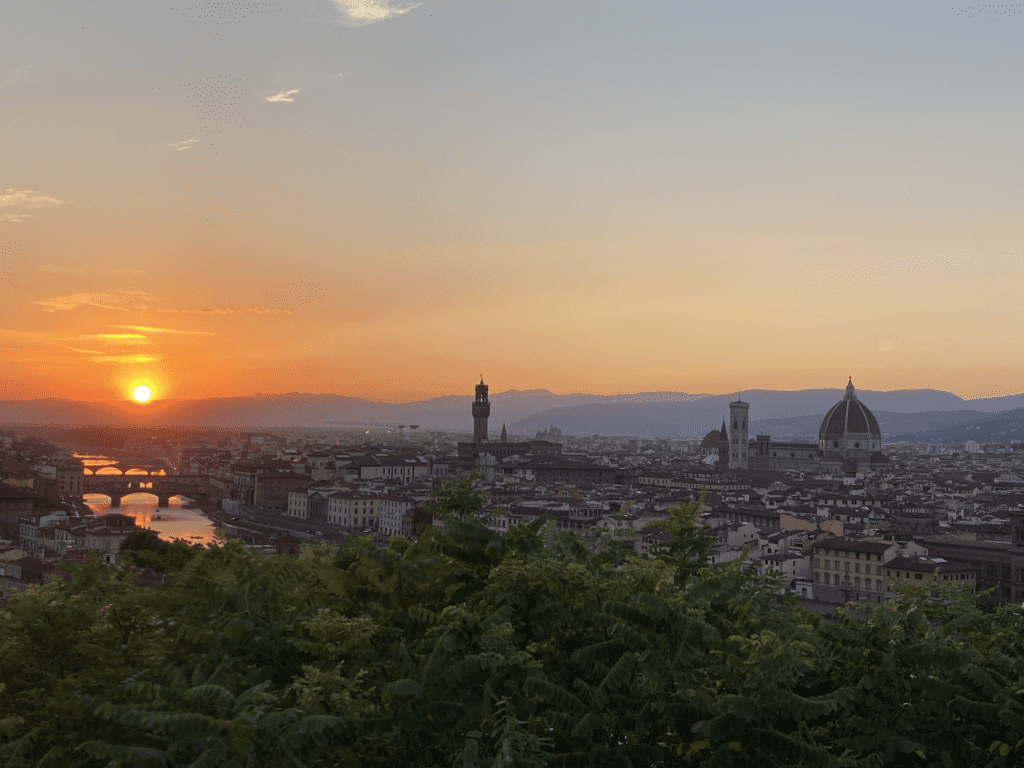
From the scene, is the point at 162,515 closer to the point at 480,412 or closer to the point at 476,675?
the point at 480,412

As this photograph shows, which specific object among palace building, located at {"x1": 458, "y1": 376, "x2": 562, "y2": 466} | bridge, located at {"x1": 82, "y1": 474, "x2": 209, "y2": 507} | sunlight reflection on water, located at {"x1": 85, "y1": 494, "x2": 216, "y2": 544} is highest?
palace building, located at {"x1": 458, "y1": 376, "x2": 562, "y2": 466}

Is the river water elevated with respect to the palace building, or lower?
lower

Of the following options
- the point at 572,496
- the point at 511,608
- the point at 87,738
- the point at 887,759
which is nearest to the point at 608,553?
the point at 511,608

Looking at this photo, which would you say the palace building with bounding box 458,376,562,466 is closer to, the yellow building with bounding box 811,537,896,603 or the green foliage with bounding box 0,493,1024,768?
the yellow building with bounding box 811,537,896,603

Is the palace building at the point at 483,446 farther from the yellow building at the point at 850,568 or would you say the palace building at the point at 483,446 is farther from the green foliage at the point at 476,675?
the green foliage at the point at 476,675

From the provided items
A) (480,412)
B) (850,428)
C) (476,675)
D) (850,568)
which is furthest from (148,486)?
(476,675)

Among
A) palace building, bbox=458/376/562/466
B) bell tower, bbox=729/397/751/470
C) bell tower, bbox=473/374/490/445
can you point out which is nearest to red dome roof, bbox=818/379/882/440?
Answer: bell tower, bbox=729/397/751/470
